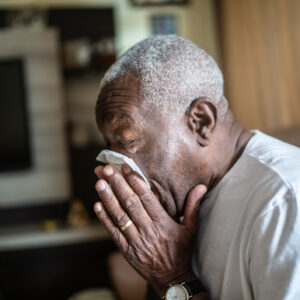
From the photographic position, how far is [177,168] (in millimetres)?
885

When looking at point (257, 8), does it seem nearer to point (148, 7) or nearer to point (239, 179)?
point (148, 7)

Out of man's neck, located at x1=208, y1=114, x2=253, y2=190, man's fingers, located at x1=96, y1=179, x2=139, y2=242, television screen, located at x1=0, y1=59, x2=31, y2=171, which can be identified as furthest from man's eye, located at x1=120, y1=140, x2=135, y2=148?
television screen, located at x1=0, y1=59, x2=31, y2=171

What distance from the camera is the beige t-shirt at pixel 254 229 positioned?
0.66 metres

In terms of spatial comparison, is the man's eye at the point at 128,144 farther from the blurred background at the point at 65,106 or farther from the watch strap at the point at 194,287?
the blurred background at the point at 65,106

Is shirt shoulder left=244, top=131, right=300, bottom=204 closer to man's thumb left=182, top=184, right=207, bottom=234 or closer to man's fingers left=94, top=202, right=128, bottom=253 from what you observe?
man's thumb left=182, top=184, right=207, bottom=234

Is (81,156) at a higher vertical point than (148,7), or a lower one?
lower

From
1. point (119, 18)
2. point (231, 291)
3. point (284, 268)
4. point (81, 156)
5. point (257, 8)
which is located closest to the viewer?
point (284, 268)

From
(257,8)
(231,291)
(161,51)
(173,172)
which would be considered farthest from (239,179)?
(257,8)

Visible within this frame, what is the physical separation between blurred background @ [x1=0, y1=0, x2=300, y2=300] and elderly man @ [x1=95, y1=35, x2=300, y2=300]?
1.81 meters

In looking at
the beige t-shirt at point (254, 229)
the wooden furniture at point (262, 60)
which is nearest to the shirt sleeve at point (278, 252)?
the beige t-shirt at point (254, 229)

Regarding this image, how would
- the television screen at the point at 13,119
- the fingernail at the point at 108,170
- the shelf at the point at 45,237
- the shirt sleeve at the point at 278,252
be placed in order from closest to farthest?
the shirt sleeve at the point at 278,252 < the fingernail at the point at 108,170 < the shelf at the point at 45,237 < the television screen at the point at 13,119

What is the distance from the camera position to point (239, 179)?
2.79 feet

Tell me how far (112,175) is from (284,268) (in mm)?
434

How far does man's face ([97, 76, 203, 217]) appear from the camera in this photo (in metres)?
0.86
